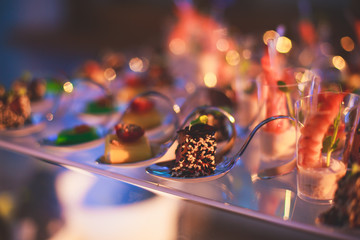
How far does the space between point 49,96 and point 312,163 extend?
4.91 feet

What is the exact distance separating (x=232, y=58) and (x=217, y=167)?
899 millimetres

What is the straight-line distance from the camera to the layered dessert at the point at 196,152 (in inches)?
38.9

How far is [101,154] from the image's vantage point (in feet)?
3.99

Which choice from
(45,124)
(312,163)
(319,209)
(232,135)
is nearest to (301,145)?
(312,163)

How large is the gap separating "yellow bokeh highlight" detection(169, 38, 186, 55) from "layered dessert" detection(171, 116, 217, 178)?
1.51 meters

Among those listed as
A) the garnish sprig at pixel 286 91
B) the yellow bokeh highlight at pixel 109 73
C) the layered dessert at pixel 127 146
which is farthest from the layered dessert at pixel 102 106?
the garnish sprig at pixel 286 91

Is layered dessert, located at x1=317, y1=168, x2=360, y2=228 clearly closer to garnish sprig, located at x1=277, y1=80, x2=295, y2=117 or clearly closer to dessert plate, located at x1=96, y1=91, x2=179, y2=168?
garnish sprig, located at x1=277, y1=80, x2=295, y2=117

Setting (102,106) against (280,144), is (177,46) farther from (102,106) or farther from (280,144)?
(280,144)

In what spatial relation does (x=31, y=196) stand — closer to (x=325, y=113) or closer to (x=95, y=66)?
(x=95, y=66)

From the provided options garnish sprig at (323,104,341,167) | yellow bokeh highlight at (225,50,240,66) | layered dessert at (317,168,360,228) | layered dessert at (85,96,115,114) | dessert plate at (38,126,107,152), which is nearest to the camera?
layered dessert at (317,168,360,228)

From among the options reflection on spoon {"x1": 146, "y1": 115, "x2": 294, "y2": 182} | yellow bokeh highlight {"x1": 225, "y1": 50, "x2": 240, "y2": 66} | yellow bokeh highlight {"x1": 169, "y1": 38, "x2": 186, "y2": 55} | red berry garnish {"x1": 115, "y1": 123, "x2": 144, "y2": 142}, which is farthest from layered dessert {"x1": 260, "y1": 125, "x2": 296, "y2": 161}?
yellow bokeh highlight {"x1": 169, "y1": 38, "x2": 186, "y2": 55}

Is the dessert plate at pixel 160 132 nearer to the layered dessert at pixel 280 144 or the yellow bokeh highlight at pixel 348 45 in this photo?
the layered dessert at pixel 280 144

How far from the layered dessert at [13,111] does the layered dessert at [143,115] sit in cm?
43

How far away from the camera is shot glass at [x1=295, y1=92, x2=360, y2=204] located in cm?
85
